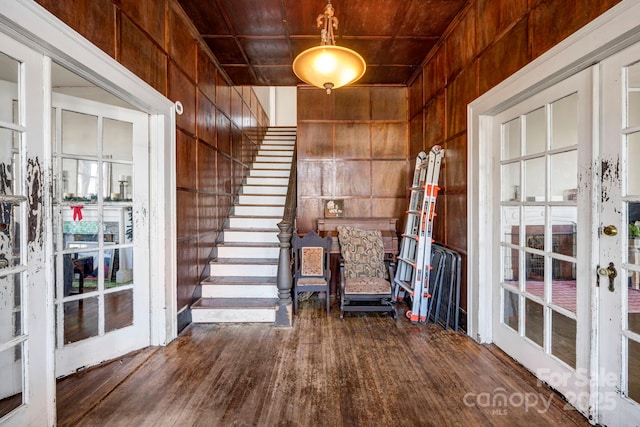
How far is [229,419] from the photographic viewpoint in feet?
5.96

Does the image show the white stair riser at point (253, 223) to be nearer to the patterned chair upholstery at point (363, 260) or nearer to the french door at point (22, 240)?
the patterned chair upholstery at point (363, 260)

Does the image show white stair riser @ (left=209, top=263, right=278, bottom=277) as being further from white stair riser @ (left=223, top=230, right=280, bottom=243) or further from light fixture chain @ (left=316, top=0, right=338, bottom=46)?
light fixture chain @ (left=316, top=0, right=338, bottom=46)

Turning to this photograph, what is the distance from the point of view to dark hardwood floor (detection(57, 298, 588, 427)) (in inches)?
72.2

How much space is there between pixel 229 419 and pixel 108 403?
83cm

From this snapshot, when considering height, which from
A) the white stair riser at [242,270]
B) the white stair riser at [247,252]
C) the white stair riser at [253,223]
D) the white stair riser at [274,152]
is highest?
the white stair riser at [274,152]

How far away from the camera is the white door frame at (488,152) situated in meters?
1.77

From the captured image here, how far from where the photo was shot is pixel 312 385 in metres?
2.15

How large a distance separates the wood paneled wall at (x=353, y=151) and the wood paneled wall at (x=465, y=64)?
403 millimetres

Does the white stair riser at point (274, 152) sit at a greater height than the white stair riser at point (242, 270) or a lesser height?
greater

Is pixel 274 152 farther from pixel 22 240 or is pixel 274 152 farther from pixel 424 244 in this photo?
pixel 22 240

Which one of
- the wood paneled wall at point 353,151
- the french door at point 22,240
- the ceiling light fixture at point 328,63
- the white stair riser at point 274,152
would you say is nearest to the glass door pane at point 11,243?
the french door at point 22,240

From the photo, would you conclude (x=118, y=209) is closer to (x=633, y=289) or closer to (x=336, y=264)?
(x=336, y=264)

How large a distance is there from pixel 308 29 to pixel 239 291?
289 cm

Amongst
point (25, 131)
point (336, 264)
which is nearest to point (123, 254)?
point (25, 131)
